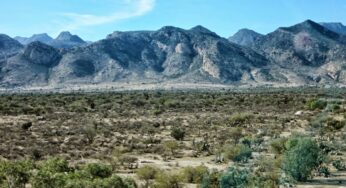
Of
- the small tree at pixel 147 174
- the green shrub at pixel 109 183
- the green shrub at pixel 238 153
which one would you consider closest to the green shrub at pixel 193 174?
the small tree at pixel 147 174

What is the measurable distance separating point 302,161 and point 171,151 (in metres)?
12.5

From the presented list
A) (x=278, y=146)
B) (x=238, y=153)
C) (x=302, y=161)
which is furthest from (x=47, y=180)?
(x=278, y=146)

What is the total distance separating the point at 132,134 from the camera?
4716 cm

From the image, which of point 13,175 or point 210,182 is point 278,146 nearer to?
point 210,182

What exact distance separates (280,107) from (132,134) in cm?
3616

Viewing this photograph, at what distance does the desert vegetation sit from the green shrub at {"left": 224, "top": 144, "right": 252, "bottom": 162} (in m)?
0.06

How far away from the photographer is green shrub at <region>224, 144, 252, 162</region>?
31891 mm

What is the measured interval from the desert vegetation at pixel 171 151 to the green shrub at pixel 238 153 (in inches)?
2.5

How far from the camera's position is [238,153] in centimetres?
3225

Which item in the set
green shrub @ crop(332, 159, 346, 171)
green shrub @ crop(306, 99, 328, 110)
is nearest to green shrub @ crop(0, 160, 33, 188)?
Result: green shrub @ crop(332, 159, 346, 171)

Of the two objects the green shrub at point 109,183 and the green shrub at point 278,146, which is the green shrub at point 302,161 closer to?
the green shrub at point 278,146

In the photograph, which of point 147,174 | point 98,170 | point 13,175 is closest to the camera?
point 13,175

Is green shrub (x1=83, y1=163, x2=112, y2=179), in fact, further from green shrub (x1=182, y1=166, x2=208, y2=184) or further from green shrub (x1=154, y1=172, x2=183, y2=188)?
green shrub (x1=182, y1=166, x2=208, y2=184)

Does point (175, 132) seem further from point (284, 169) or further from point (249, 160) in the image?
point (284, 169)
